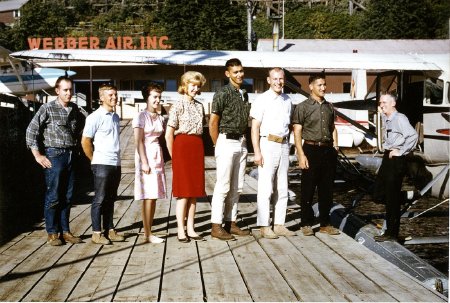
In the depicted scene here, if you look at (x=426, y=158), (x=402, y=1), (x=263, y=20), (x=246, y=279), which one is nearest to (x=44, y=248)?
(x=246, y=279)

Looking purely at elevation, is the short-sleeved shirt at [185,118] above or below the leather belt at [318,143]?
above

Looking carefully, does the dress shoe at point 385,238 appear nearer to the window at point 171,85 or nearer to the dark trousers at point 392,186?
the dark trousers at point 392,186

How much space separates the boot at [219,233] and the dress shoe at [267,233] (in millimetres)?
342

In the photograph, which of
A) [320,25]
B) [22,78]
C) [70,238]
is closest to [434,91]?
[70,238]

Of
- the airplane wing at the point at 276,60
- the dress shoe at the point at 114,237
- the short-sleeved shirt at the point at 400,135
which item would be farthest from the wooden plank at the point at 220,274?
the airplane wing at the point at 276,60

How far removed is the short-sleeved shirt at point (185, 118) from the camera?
543cm

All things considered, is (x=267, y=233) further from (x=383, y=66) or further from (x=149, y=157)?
(x=383, y=66)

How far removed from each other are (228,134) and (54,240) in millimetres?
1894

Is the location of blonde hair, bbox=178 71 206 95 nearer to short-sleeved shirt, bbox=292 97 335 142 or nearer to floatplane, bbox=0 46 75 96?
short-sleeved shirt, bbox=292 97 335 142

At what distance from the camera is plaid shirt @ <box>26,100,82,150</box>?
5.27 metres

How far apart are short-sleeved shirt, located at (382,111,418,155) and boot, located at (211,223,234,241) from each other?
1.84 m

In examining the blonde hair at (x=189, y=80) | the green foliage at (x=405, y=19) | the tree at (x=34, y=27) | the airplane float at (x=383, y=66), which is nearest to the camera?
the blonde hair at (x=189, y=80)

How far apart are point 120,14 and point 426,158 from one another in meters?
45.1

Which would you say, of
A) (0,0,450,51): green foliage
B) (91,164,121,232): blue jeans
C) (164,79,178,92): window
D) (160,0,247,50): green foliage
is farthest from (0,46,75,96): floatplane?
(91,164,121,232): blue jeans
